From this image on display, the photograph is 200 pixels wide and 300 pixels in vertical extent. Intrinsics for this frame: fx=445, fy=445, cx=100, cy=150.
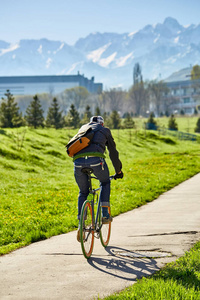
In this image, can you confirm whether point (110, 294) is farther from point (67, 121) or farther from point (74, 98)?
point (74, 98)

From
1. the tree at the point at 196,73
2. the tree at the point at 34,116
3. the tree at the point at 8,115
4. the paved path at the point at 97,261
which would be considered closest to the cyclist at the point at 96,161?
the paved path at the point at 97,261

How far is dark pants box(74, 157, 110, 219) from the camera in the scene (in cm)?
595

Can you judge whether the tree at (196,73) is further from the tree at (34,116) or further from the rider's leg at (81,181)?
the rider's leg at (81,181)

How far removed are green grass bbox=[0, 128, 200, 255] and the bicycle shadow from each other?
5.86 ft

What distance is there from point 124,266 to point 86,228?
0.73m

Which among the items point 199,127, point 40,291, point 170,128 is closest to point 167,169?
point 40,291

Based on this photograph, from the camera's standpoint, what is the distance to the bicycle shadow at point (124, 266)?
5.24m

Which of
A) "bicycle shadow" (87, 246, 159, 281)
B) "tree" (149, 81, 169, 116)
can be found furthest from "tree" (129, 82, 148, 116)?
"bicycle shadow" (87, 246, 159, 281)

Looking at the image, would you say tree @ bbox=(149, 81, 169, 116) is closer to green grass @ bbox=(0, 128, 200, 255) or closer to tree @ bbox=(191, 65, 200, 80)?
tree @ bbox=(191, 65, 200, 80)

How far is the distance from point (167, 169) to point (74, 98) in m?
114

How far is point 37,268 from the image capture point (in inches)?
221

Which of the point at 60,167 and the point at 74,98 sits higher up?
the point at 74,98

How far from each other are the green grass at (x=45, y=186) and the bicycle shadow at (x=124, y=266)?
1786 millimetres

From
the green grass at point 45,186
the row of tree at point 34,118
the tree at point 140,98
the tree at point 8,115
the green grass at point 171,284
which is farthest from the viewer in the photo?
the tree at point 140,98
